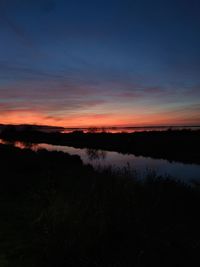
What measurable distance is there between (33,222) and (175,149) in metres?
24.2

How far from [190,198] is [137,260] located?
450 centimetres

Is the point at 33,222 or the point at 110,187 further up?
the point at 110,187

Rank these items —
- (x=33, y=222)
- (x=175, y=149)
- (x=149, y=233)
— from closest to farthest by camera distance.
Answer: (x=149, y=233) → (x=33, y=222) → (x=175, y=149)

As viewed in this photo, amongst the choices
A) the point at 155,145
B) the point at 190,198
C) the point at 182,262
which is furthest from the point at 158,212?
the point at 155,145

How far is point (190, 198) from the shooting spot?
7820mm

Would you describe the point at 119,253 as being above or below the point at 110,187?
below

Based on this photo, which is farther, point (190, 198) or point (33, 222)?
point (190, 198)

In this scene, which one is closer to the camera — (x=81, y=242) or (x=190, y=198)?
(x=81, y=242)

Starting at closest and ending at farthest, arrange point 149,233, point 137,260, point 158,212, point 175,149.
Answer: point 137,260
point 149,233
point 158,212
point 175,149

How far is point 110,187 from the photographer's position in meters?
6.66

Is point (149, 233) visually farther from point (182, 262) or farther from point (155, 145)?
point (155, 145)

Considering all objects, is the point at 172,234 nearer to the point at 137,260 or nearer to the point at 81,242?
the point at 137,260

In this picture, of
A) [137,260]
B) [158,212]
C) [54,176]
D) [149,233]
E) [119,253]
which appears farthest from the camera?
[54,176]

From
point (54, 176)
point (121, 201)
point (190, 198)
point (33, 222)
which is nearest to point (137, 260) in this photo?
point (121, 201)
